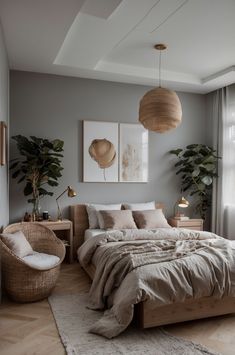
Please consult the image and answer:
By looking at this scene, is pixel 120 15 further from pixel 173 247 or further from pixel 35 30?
pixel 173 247

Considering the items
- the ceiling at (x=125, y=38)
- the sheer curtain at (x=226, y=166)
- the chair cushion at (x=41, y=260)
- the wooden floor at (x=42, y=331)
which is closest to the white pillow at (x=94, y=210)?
the chair cushion at (x=41, y=260)

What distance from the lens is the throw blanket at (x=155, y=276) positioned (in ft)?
8.08

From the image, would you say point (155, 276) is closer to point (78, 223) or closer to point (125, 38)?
point (78, 223)

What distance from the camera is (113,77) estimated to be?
16.1 feet

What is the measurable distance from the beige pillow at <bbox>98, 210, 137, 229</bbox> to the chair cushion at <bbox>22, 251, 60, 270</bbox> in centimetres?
103

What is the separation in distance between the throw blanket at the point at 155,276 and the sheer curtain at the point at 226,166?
212 cm

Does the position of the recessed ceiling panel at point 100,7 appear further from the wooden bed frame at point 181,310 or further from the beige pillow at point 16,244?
the wooden bed frame at point 181,310

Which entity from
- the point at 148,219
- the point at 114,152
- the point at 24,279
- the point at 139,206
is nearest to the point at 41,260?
the point at 24,279

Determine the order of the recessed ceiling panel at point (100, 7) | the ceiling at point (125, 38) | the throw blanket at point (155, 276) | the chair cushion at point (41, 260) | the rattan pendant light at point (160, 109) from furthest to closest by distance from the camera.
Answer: the rattan pendant light at point (160, 109), the chair cushion at point (41, 260), the ceiling at point (125, 38), the recessed ceiling panel at point (100, 7), the throw blanket at point (155, 276)

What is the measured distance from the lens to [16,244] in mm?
3201

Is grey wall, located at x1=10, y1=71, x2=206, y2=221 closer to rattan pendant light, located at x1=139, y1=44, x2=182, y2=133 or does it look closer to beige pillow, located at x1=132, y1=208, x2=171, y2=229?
beige pillow, located at x1=132, y1=208, x2=171, y2=229

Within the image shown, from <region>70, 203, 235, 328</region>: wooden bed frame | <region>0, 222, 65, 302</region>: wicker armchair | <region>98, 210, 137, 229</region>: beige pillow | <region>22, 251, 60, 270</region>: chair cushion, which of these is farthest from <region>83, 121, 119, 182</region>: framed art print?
<region>70, 203, 235, 328</region>: wooden bed frame

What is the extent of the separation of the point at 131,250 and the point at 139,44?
2.60 metres

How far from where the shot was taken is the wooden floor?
228 cm
